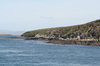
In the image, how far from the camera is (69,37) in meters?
191

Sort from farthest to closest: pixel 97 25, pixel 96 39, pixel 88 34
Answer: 1. pixel 97 25
2. pixel 88 34
3. pixel 96 39

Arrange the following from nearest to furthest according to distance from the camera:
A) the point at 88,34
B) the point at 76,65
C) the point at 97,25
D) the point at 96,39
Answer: the point at 76,65 < the point at 96,39 < the point at 88,34 < the point at 97,25

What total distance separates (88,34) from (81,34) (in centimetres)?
897

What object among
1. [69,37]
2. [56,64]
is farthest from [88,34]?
[56,64]

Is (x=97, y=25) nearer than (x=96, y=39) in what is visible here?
No

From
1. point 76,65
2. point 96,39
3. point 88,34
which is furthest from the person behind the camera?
point 88,34

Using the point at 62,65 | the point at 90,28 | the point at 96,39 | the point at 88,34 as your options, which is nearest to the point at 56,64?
the point at 62,65

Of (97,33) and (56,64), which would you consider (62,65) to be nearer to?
(56,64)

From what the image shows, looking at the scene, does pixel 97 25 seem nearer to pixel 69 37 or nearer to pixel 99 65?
pixel 69 37

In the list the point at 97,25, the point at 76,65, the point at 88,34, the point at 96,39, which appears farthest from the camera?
the point at 97,25

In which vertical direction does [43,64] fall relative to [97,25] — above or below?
below

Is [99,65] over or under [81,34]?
under

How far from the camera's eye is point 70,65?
2569 inches

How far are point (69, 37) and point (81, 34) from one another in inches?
574
